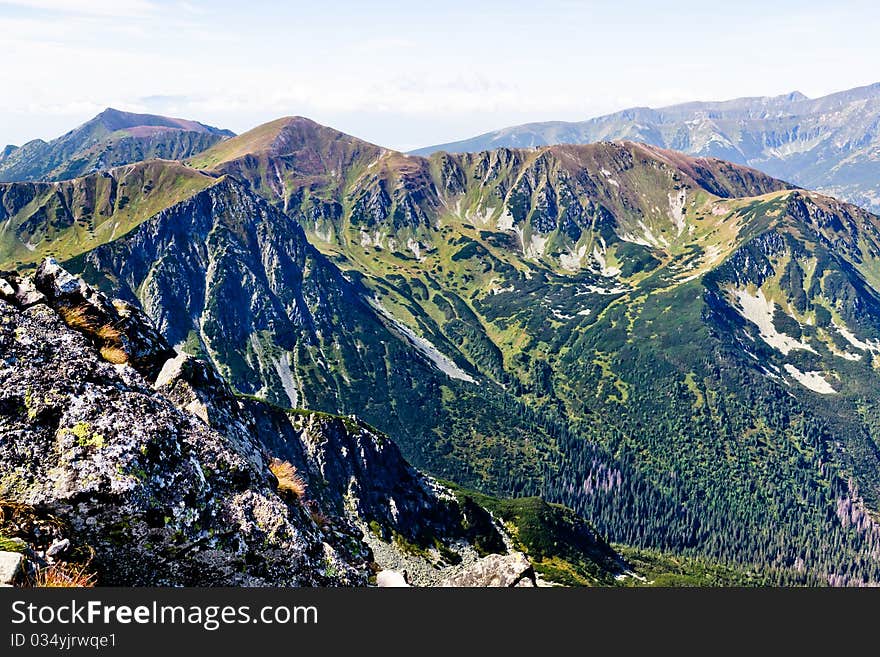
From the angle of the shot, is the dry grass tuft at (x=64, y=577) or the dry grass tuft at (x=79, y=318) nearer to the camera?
the dry grass tuft at (x=64, y=577)

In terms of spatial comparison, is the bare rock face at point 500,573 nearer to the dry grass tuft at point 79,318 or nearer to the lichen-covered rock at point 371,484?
the dry grass tuft at point 79,318

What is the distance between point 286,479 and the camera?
23828mm

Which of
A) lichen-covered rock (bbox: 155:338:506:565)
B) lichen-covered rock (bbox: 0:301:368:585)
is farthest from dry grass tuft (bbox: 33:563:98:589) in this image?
lichen-covered rock (bbox: 155:338:506:565)

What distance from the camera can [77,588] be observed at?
42.8 feet

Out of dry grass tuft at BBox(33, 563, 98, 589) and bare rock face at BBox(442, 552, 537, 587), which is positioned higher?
dry grass tuft at BBox(33, 563, 98, 589)

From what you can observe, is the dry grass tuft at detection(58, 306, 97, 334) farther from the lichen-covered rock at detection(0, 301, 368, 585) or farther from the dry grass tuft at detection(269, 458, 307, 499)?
the dry grass tuft at detection(269, 458, 307, 499)

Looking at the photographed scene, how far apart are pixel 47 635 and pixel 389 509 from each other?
14580 cm

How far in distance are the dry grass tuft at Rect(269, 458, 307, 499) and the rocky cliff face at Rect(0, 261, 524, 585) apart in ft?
0.52

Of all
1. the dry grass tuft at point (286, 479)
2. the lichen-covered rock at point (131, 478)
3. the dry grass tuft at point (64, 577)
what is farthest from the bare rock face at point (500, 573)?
the dry grass tuft at point (64, 577)

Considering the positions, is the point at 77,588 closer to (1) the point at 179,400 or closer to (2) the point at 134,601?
(2) the point at 134,601

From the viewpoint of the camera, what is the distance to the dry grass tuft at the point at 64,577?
13.8 metres

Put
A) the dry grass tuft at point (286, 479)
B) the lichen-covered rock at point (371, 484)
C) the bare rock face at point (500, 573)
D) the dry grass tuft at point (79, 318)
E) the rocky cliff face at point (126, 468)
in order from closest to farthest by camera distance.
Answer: the rocky cliff face at point (126, 468), the dry grass tuft at point (286, 479), the dry grass tuft at point (79, 318), the bare rock face at point (500, 573), the lichen-covered rock at point (371, 484)

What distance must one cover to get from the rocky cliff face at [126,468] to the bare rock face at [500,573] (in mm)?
5056

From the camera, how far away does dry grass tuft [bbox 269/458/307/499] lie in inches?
890
